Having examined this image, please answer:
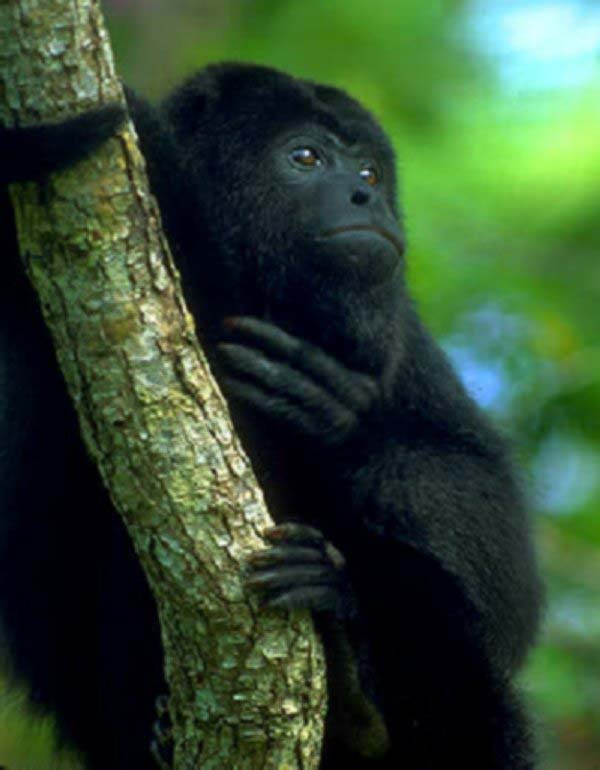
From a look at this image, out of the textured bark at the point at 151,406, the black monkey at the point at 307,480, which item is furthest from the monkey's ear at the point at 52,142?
the black monkey at the point at 307,480

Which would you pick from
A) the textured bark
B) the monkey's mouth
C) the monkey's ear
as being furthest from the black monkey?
the monkey's ear

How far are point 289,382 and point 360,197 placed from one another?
2.33ft

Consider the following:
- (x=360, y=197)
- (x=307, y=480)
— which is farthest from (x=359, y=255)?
(x=307, y=480)

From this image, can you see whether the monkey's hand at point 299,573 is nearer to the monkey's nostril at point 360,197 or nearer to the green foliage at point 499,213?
the monkey's nostril at point 360,197

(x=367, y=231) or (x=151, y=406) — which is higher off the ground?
(x=367, y=231)

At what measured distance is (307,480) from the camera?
4.47m

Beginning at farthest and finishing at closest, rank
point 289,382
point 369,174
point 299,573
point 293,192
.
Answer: point 369,174
point 293,192
point 289,382
point 299,573

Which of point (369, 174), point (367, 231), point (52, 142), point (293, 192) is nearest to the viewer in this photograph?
point (52, 142)

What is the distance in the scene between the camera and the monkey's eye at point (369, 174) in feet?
15.8

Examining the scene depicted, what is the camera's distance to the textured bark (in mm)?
3219

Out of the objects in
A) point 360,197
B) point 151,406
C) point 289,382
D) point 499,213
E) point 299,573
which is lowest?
point 299,573

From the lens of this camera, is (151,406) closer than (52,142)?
No

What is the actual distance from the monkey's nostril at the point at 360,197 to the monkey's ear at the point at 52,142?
135 cm

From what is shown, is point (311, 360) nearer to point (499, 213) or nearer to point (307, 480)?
point (307, 480)
